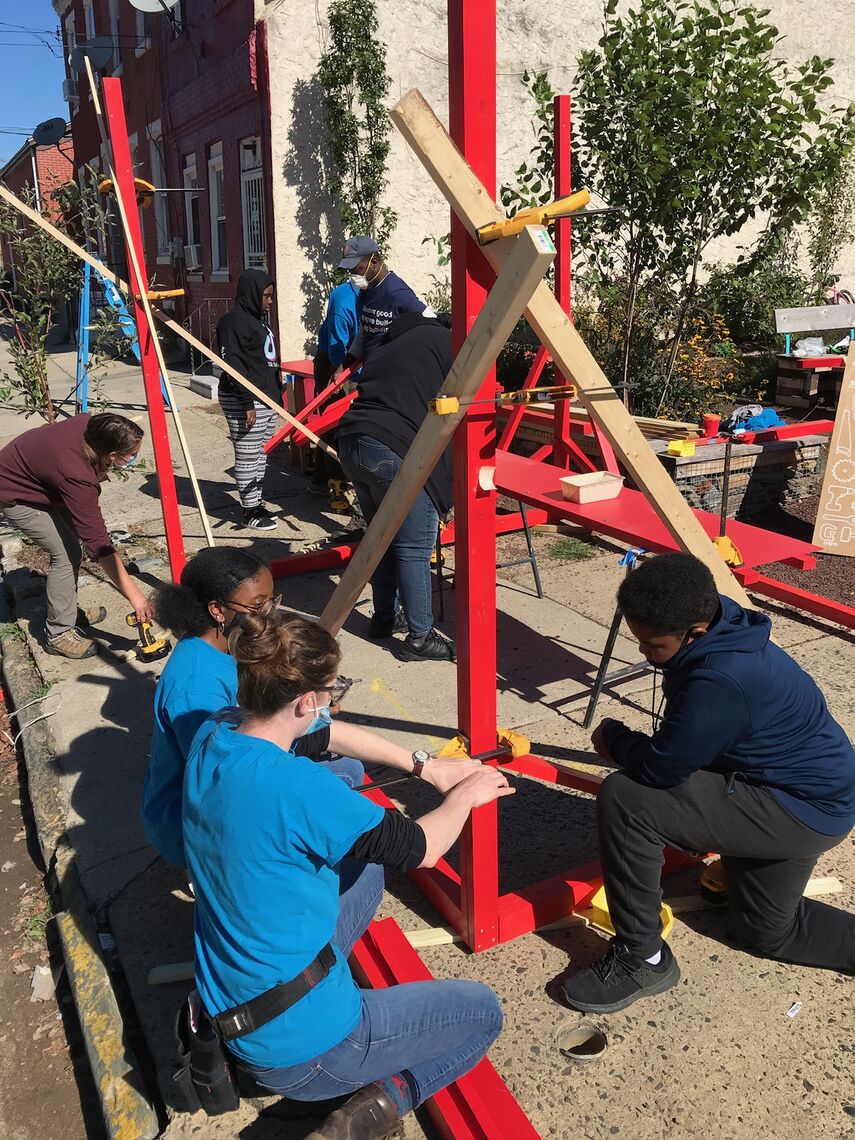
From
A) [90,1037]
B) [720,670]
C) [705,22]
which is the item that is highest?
[705,22]

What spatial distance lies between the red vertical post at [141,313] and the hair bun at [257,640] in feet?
9.61

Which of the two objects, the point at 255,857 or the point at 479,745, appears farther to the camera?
the point at 479,745

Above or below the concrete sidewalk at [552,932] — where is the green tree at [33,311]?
above

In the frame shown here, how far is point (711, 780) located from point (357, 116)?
34.8 feet

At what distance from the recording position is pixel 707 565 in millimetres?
2535

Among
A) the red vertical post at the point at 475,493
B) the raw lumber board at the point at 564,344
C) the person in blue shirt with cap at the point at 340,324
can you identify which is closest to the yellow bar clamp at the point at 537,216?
the raw lumber board at the point at 564,344

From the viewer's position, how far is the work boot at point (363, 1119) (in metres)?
1.90

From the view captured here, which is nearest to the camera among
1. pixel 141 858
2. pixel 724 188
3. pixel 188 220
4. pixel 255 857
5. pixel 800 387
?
pixel 255 857

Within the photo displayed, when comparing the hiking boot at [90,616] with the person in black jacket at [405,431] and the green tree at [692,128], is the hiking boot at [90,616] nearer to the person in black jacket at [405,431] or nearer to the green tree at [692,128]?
the person in black jacket at [405,431]

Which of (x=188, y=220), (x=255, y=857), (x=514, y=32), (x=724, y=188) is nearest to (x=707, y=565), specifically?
(x=255, y=857)

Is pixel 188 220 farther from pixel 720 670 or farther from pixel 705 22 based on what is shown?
pixel 720 670

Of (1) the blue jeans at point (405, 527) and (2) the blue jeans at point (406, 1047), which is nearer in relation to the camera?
(2) the blue jeans at point (406, 1047)

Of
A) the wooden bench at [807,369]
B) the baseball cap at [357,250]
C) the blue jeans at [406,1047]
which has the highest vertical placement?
the baseball cap at [357,250]

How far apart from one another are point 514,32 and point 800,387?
676cm
